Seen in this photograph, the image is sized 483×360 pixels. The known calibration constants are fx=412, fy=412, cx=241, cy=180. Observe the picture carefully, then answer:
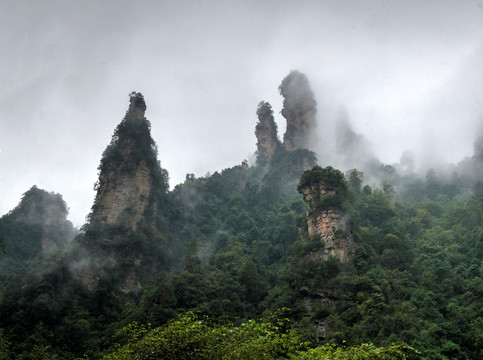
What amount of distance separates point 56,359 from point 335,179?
30597mm

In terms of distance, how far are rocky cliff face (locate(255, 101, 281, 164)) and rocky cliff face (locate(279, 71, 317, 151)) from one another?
365cm

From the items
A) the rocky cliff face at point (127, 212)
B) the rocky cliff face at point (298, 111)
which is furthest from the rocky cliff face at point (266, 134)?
the rocky cliff face at point (127, 212)

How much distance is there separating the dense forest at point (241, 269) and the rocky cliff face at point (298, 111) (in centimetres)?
1476

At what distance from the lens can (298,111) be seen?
88.4m

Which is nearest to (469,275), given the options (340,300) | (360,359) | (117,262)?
(340,300)

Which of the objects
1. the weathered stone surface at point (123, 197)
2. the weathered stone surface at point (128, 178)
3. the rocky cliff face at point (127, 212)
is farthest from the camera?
the weathered stone surface at point (128, 178)

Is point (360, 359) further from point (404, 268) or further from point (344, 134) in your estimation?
point (344, 134)

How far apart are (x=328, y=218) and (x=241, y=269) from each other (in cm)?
1053

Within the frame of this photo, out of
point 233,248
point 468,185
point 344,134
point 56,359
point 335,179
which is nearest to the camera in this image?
point 56,359

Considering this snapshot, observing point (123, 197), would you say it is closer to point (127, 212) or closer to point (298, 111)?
point (127, 212)

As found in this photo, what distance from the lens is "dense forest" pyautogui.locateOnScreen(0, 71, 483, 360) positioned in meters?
24.7

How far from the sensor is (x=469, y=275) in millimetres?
33062

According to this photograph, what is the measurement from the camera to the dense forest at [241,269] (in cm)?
2467

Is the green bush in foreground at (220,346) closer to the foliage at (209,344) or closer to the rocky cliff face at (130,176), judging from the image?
the foliage at (209,344)
